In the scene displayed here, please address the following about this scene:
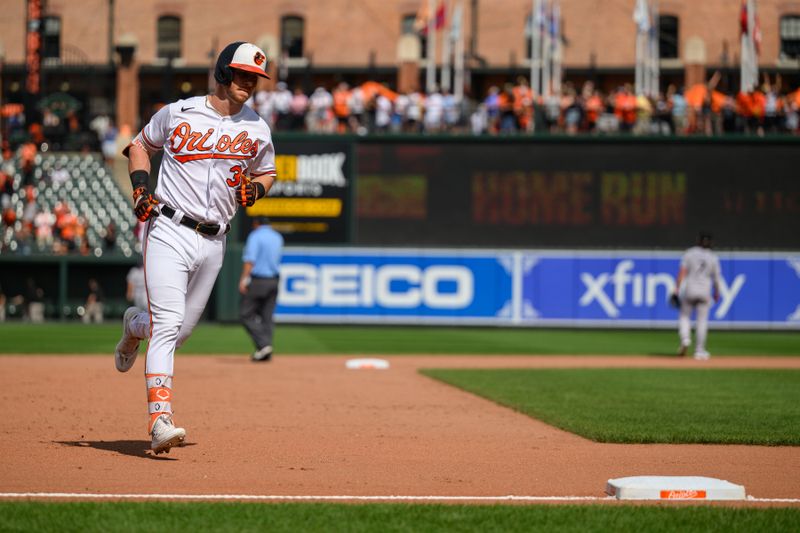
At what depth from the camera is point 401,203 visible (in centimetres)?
3047

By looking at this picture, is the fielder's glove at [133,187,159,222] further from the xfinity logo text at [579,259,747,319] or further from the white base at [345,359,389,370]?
the xfinity logo text at [579,259,747,319]

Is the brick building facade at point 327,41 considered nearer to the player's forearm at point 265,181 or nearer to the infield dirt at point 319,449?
the infield dirt at point 319,449

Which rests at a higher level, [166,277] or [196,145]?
[196,145]

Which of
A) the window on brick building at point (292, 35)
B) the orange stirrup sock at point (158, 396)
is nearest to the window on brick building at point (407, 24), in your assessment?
the window on brick building at point (292, 35)

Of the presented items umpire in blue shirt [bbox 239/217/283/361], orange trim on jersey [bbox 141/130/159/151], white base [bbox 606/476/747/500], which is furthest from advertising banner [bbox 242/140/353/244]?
white base [bbox 606/476/747/500]

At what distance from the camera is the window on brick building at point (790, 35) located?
4684 cm

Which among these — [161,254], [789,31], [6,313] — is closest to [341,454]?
[161,254]

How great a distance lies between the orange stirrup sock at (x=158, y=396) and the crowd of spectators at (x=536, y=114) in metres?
23.3

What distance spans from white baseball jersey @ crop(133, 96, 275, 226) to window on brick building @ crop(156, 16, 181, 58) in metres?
44.4

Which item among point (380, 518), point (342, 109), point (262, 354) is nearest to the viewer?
point (380, 518)

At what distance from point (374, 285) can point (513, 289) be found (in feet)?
10.5

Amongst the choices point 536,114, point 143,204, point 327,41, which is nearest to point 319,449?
point 143,204

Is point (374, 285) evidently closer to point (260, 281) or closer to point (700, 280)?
point (700, 280)

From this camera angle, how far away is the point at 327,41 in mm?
50594
